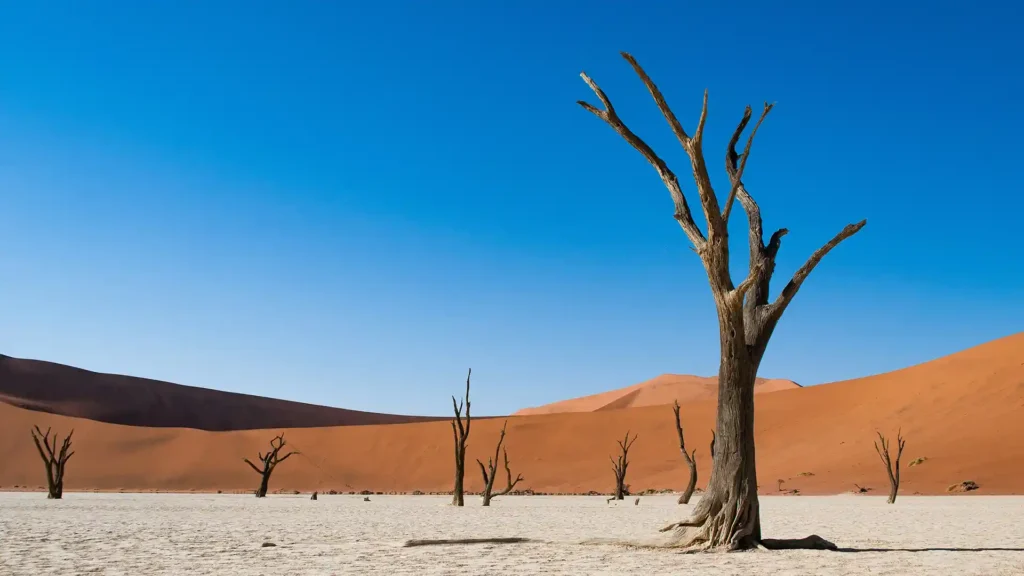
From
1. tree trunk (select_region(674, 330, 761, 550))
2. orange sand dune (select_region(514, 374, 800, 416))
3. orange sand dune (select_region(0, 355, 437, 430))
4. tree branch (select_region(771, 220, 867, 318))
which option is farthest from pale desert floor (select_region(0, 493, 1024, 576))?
orange sand dune (select_region(514, 374, 800, 416))

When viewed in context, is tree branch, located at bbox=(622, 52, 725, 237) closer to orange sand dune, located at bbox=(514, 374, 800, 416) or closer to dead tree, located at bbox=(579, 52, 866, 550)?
dead tree, located at bbox=(579, 52, 866, 550)

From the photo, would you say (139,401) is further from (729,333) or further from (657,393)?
(729,333)

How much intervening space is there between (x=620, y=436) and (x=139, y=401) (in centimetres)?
4782

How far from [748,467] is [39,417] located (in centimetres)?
5347

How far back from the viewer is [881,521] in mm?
17047

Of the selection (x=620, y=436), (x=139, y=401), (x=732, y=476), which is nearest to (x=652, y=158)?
(x=732, y=476)

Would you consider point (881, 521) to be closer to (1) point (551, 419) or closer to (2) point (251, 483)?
(2) point (251, 483)

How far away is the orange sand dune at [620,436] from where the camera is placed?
40.8m

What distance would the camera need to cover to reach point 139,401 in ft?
262

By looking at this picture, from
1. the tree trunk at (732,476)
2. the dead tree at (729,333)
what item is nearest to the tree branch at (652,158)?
the dead tree at (729,333)

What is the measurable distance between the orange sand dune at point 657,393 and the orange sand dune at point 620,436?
41.4m

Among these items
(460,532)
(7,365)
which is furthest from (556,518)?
(7,365)

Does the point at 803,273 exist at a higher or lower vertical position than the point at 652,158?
lower

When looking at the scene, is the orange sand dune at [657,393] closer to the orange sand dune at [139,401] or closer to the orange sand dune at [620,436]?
the orange sand dune at [139,401]
